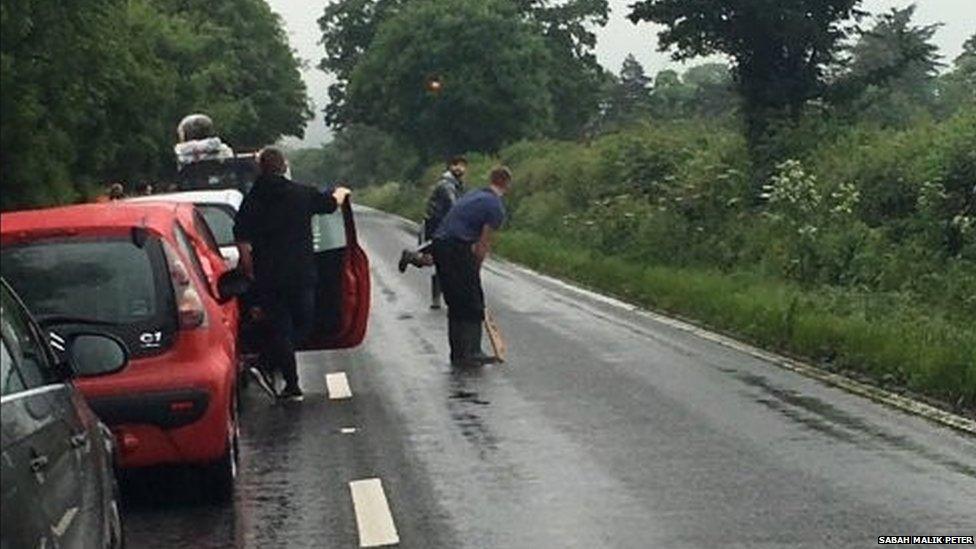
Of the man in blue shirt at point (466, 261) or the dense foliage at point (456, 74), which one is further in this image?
the dense foliage at point (456, 74)

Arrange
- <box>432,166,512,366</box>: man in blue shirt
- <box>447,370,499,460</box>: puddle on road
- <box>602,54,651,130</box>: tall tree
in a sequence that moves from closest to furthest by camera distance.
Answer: <box>447,370,499,460</box>: puddle on road < <box>432,166,512,366</box>: man in blue shirt < <box>602,54,651,130</box>: tall tree

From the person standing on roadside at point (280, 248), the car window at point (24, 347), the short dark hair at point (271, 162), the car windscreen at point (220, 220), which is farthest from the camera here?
the car windscreen at point (220, 220)

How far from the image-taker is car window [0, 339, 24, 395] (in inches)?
214

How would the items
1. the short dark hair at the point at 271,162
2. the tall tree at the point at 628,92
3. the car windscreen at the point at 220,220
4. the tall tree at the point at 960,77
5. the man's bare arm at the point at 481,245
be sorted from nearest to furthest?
1. the short dark hair at the point at 271,162
2. the car windscreen at the point at 220,220
3. the man's bare arm at the point at 481,245
4. the tall tree at the point at 960,77
5. the tall tree at the point at 628,92

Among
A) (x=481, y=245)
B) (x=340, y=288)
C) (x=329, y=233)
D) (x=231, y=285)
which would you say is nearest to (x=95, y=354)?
(x=231, y=285)

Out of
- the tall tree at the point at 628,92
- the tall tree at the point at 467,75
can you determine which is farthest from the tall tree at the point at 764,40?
the tall tree at the point at 628,92

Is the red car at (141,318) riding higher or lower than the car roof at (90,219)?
lower

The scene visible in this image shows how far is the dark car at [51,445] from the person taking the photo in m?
4.96

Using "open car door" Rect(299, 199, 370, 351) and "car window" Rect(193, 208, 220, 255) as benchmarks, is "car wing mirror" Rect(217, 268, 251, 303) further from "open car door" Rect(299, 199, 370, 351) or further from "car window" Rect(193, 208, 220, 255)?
"open car door" Rect(299, 199, 370, 351)

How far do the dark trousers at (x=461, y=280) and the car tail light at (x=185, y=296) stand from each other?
641cm

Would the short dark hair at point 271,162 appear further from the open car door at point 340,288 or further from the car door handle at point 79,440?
the car door handle at point 79,440

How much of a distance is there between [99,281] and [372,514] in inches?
73.7

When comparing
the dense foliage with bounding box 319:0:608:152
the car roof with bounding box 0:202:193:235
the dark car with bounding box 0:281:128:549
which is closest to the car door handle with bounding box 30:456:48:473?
the dark car with bounding box 0:281:128:549

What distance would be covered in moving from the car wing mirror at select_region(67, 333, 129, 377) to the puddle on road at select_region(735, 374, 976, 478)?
16.3 feet
